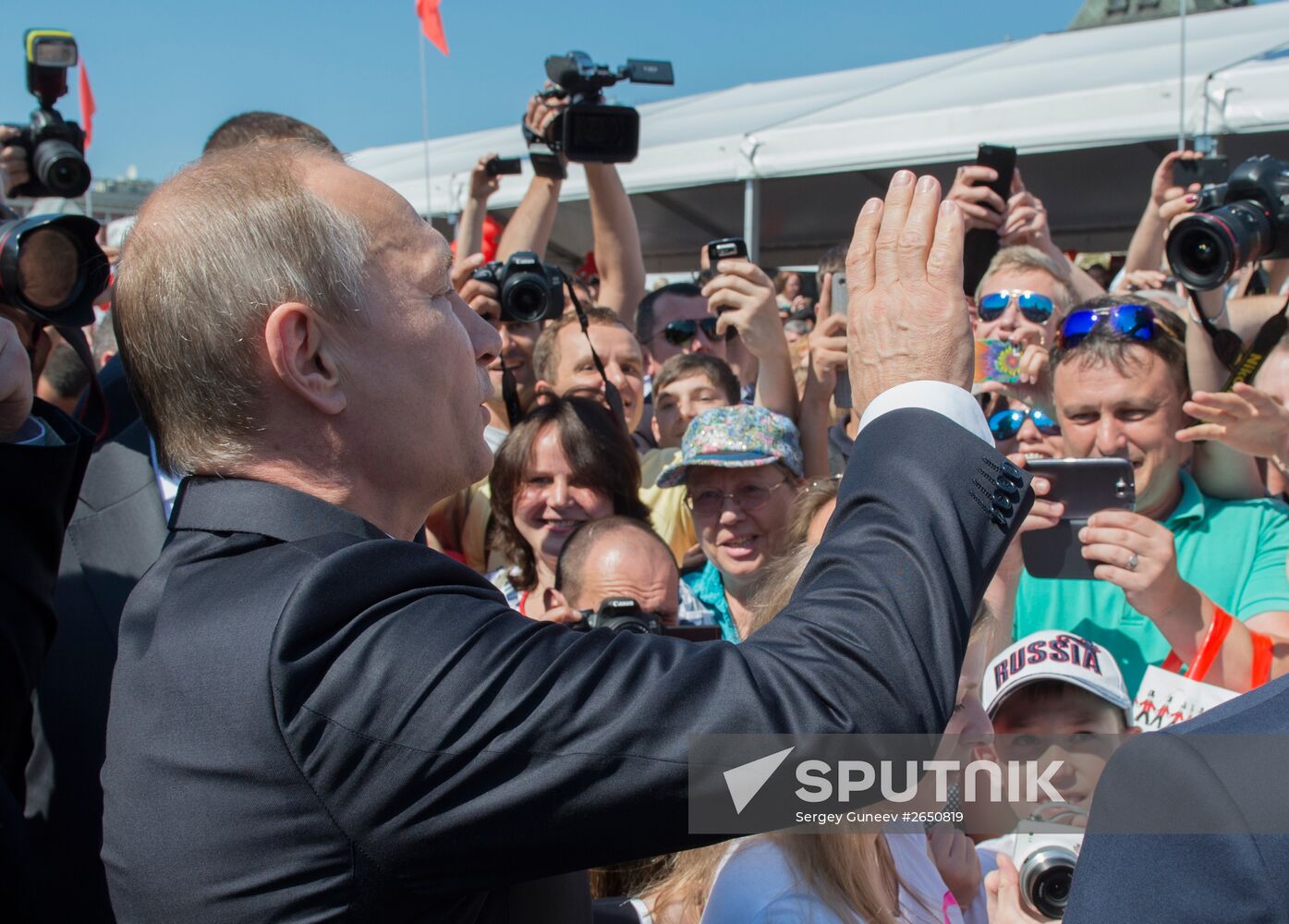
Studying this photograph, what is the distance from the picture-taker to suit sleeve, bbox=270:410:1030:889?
0.94 metres

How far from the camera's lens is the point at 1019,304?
136 inches

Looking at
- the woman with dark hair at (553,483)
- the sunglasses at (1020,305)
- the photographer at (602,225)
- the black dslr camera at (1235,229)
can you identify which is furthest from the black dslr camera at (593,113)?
the black dslr camera at (1235,229)

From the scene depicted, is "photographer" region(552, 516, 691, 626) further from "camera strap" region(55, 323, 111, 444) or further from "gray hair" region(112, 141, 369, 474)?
"gray hair" region(112, 141, 369, 474)

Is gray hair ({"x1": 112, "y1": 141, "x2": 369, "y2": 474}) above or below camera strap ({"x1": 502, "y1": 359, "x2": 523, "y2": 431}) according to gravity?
above

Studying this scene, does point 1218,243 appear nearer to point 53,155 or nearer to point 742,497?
point 742,497

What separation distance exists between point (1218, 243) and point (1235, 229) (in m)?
0.05

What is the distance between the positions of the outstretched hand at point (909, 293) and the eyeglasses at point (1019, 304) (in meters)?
2.43

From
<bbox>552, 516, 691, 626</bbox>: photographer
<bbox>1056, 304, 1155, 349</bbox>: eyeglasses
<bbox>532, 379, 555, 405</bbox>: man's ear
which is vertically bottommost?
<bbox>552, 516, 691, 626</bbox>: photographer

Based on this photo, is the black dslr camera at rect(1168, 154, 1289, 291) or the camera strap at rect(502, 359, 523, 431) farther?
the camera strap at rect(502, 359, 523, 431)

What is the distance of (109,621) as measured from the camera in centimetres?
202

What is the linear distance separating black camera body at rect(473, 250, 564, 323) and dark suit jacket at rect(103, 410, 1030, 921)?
2.48m

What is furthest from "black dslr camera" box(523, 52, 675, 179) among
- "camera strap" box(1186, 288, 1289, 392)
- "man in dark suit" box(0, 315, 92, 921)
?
"man in dark suit" box(0, 315, 92, 921)

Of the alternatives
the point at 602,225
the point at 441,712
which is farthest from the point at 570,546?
the point at 602,225

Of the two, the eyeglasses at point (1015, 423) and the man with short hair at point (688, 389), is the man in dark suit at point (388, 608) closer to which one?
the eyeglasses at point (1015, 423)
